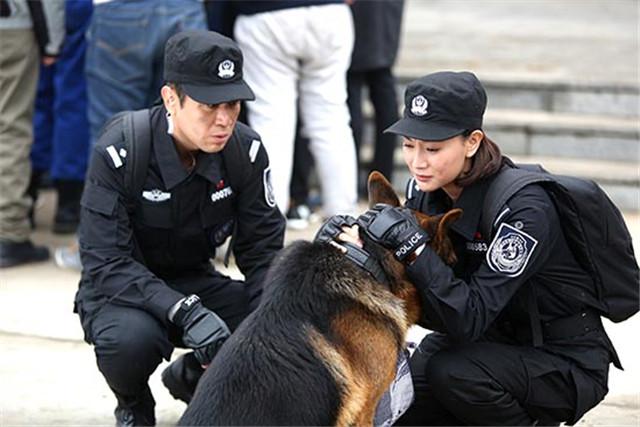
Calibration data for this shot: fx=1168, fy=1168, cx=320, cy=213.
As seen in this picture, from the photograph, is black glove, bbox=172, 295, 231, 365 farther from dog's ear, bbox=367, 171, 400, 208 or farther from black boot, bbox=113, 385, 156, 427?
dog's ear, bbox=367, 171, 400, 208

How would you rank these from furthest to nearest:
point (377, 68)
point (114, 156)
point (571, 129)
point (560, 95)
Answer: point (560, 95), point (571, 129), point (377, 68), point (114, 156)

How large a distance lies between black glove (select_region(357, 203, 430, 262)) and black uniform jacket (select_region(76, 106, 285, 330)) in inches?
30.0

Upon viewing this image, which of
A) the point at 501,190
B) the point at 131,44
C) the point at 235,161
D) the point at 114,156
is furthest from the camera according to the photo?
the point at 131,44

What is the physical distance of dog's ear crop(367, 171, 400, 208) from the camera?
135 inches

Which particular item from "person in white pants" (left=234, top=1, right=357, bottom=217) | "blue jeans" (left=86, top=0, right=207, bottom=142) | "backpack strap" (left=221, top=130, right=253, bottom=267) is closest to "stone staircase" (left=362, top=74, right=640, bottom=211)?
"person in white pants" (left=234, top=1, right=357, bottom=217)

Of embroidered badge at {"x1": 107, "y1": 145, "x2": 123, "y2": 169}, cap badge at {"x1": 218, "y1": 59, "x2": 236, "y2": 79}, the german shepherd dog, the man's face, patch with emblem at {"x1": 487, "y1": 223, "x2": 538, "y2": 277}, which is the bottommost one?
the german shepherd dog

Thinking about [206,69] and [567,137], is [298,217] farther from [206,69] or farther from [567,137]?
[206,69]

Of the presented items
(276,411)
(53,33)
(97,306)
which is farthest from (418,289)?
(53,33)

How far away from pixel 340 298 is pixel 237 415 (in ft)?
1.43

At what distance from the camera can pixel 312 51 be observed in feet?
18.6

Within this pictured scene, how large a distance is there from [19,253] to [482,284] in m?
3.10

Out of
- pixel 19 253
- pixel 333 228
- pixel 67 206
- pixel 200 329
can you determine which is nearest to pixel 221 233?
pixel 200 329

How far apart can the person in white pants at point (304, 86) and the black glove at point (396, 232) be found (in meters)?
2.46

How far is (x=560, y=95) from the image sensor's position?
7391 mm
